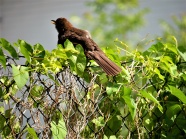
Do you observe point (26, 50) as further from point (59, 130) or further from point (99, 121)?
point (99, 121)

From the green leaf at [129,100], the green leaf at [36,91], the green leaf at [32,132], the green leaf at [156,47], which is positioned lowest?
the green leaf at [32,132]

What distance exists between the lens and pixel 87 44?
8.00 feet

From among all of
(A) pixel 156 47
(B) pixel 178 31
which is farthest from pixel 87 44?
(B) pixel 178 31

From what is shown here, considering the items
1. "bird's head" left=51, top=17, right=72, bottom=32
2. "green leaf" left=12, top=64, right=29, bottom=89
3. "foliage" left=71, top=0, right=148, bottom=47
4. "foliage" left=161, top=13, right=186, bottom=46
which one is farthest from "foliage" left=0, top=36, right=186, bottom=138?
"foliage" left=71, top=0, right=148, bottom=47

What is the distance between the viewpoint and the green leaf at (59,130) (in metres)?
1.85

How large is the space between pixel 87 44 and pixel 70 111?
1.72 feet

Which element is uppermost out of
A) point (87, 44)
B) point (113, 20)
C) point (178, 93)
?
point (113, 20)

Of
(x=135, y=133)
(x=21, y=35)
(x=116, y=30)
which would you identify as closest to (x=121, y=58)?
(x=135, y=133)

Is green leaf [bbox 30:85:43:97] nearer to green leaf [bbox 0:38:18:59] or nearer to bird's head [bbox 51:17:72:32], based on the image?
green leaf [bbox 0:38:18:59]

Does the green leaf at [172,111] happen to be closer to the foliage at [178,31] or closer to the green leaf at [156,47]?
the green leaf at [156,47]

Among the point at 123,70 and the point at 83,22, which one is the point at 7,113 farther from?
the point at 83,22

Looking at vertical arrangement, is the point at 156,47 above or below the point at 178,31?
below

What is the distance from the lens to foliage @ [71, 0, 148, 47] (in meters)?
6.44

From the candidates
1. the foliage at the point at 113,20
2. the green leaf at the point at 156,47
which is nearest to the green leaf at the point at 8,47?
the green leaf at the point at 156,47
